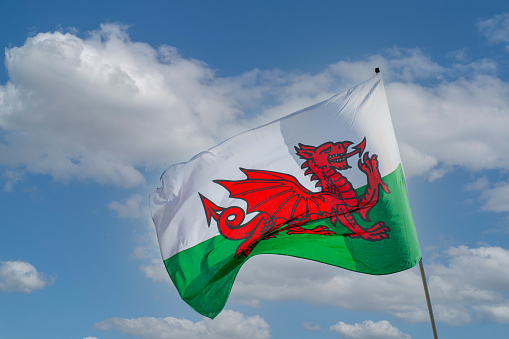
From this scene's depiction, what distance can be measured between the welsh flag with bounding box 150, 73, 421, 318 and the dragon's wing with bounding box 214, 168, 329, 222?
3 centimetres

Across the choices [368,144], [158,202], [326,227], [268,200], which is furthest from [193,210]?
[368,144]

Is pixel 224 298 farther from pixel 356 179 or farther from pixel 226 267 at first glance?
pixel 356 179

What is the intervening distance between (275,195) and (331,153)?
6.48 feet

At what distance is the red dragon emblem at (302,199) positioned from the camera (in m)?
16.9

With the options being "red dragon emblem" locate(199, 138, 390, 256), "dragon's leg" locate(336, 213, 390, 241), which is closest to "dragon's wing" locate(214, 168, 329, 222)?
"red dragon emblem" locate(199, 138, 390, 256)

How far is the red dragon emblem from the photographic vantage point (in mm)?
16875

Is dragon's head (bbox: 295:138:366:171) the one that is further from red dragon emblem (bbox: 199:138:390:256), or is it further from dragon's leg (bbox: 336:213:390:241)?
dragon's leg (bbox: 336:213:390:241)

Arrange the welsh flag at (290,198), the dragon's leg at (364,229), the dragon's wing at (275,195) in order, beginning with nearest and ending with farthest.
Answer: the dragon's leg at (364,229), the welsh flag at (290,198), the dragon's wing at (275,195)

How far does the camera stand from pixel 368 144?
17281mm

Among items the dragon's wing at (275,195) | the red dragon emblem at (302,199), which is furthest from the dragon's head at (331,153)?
the dragon's wing at (275,195)

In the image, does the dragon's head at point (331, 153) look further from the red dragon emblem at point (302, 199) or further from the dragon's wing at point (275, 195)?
the dragon's wing at point (275, 195)

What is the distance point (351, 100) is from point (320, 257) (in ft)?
15.0

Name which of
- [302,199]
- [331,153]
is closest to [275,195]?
[302,199]

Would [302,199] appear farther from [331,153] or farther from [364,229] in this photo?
[364,229]
